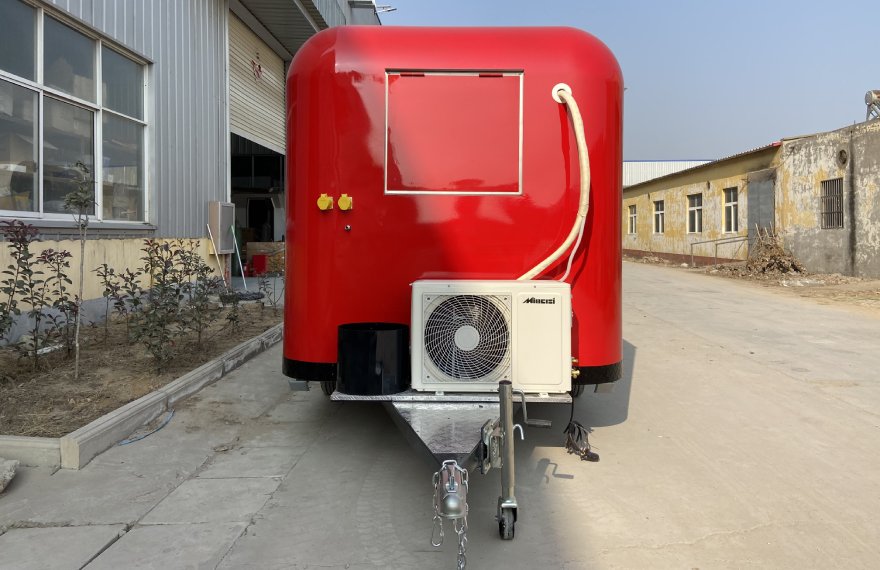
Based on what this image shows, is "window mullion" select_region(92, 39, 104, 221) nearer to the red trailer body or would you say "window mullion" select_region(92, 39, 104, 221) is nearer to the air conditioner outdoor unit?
the red trailer body

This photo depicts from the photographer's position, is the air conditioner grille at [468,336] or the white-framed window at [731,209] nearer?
the air conditioner grille at [468,336]

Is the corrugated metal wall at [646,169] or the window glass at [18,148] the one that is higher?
the corrugated metal wall at [646,169]

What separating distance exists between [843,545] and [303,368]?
10.6 feet

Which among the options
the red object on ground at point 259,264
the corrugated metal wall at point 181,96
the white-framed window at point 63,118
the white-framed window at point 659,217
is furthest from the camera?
the white-framed window at point 659,217

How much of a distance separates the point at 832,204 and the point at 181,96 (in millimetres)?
18010

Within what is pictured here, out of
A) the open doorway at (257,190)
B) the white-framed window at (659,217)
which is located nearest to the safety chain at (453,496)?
the open doorway at (257,190)

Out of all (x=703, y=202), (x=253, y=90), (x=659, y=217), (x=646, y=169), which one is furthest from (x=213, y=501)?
(x=646, y=169)

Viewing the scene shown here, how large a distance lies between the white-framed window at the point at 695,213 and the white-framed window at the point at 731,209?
2.35 m

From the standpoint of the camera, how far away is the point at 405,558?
324 centimetres

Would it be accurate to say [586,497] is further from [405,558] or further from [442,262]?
[442,262]

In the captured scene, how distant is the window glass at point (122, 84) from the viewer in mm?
9336

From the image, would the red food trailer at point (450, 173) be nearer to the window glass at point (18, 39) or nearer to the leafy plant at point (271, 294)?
the window glass at point (18, 39)

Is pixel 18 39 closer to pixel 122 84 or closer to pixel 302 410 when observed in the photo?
pixel 122 84

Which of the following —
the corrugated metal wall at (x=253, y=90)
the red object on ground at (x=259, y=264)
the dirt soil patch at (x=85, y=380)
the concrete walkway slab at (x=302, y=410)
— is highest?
the corrugated metal wall at (x=253, y=90)
